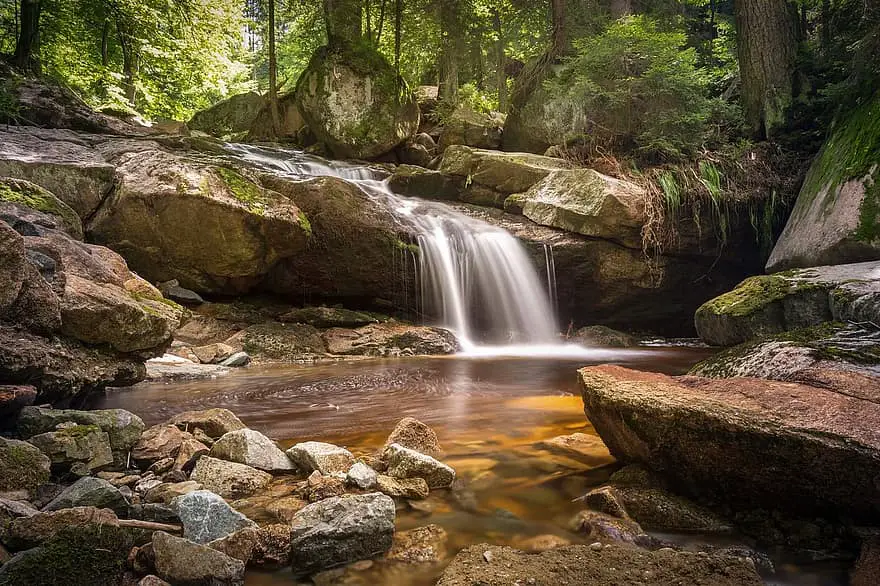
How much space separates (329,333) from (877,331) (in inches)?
307

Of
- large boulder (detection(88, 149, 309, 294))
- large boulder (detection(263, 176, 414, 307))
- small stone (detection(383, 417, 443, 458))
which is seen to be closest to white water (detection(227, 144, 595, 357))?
large boulder (detection(263, 176, 414, 307))

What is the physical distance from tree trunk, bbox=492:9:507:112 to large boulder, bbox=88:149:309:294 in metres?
12.6

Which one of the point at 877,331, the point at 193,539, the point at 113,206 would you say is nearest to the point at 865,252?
the point at 877,331

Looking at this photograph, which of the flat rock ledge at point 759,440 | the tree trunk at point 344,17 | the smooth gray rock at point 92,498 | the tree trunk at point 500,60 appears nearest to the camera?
the flat rock ledge at point 759,440

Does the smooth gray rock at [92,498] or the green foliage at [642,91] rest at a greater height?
the green foliage at [642,91]

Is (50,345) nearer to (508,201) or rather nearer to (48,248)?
(48,248)

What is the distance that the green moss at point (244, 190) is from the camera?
8422 millimetres

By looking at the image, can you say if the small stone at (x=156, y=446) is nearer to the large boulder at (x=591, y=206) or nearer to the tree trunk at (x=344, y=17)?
the large boulder at (x=591, y=206)

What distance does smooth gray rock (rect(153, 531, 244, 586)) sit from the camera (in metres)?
1.82

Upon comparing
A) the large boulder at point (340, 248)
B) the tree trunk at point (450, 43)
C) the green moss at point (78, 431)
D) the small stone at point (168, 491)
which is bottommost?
the small stone at point (168, 491)

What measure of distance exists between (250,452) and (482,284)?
26.3 ft

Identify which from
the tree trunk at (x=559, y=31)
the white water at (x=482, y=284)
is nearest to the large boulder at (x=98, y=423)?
the white water at (x=482, y=284)

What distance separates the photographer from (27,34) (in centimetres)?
1305

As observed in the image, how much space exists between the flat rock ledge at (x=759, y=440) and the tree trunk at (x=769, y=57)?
10230 mm
